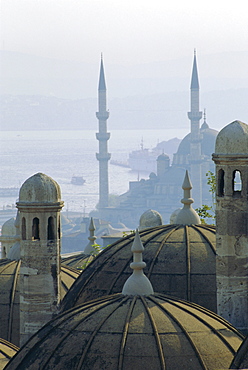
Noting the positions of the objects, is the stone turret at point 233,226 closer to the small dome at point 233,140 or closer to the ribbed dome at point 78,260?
the small dome at point 233,140

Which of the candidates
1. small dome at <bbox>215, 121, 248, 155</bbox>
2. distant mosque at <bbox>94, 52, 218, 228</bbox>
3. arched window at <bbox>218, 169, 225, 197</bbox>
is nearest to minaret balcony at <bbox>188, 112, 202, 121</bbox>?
distant mosque at <bbox>94, 52, 218, 228</bbox>

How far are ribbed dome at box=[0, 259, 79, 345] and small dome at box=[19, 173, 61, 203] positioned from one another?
3708mm

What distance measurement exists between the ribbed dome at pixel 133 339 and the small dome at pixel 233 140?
2.56 meters

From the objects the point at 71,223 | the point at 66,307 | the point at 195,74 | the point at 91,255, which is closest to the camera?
the point at 66,307

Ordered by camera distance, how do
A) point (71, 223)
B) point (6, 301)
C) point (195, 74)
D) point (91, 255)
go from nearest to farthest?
point (6, 301)
point (91, 255)
point (195, 74)
point (71, 223)

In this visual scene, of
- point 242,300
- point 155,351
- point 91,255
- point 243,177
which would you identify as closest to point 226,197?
point 243,177

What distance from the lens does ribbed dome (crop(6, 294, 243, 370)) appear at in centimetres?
1209

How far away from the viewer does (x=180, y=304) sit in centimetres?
1319

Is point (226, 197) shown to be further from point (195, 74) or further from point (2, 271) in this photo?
point (195, 74)

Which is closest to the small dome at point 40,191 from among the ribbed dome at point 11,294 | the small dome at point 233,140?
the small dome at point 233,140

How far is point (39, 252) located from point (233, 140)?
3.32 m

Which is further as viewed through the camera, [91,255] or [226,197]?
[91,255]

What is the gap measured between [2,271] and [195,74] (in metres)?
131

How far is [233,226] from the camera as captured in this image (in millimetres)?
14773
